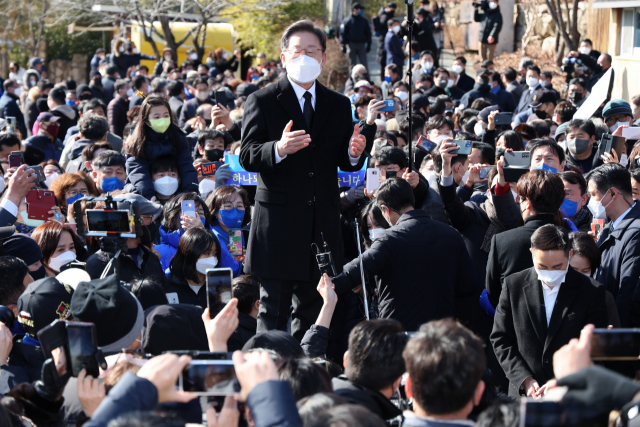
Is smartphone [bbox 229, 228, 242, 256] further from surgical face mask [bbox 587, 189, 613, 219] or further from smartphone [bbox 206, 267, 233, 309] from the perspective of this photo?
smartphone [bbox 206, 267, 233, 309]

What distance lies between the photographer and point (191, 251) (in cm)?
477

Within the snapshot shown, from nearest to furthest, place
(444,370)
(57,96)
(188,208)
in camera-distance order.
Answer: (444,370) < (188,208) < (57,96)

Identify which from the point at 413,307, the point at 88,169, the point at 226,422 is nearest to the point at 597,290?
the point at 413,307

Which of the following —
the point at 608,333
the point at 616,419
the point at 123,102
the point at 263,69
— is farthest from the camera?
the point at 263,69

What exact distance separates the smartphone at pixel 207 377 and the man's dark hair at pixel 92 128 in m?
6.39

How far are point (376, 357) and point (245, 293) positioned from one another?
1.81 meters

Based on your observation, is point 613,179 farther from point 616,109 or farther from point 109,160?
point 109,160

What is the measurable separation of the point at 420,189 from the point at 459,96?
9.87m

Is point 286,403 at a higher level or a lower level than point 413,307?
higher

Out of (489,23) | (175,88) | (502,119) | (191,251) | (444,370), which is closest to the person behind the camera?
(444,370)

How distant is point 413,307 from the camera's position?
4.30 meters

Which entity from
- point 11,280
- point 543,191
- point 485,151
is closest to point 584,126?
point 485,151

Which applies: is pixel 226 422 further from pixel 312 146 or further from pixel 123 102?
pixel 123 102

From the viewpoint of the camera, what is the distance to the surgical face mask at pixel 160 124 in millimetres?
6207
